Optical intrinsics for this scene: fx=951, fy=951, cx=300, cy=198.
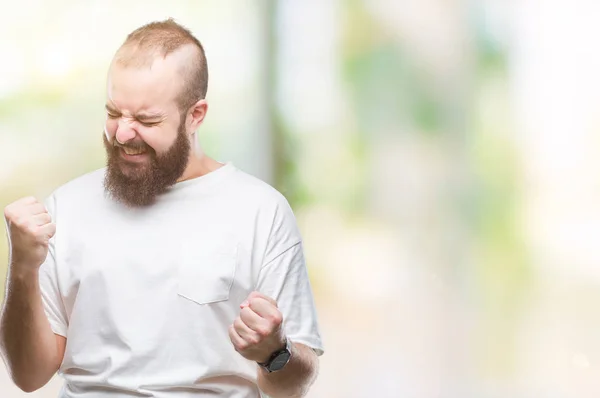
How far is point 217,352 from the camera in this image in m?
1.55

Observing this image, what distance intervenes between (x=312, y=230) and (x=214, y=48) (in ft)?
2.16

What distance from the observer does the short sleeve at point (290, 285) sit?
1.58 meters

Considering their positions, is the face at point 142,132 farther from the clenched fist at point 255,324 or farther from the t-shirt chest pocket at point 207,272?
the clenched fist at point 255,324

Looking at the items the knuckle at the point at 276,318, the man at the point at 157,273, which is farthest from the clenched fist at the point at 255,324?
the man at the point at 157,273

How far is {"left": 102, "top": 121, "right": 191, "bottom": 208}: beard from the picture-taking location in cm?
157

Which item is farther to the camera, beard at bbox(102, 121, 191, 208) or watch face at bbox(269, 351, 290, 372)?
beard at bbox(102, 121, 191, 208)

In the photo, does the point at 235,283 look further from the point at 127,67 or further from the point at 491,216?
A: the point at 491,216

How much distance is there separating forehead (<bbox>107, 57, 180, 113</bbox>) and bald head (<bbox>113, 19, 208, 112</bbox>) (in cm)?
1

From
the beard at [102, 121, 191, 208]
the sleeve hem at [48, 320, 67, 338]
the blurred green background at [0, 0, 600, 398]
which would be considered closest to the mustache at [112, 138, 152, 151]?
the beard at [102, 121, 191, 208]

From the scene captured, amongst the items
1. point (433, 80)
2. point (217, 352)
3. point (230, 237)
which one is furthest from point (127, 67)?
point (433, 80)

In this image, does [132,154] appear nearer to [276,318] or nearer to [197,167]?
[197,167]

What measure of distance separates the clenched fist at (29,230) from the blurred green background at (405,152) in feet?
4.78

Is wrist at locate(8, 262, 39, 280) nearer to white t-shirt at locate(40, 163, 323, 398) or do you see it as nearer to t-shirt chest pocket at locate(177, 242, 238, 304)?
white t-shirt at locate(40, 163, 323, 398)

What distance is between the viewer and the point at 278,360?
1450mm
